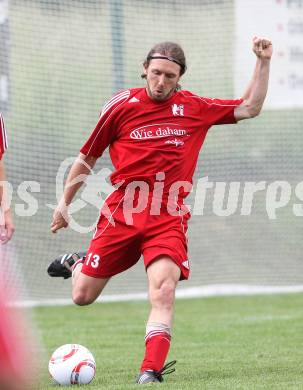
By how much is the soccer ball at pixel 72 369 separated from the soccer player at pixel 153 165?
37cm

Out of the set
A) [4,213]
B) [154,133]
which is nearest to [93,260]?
[4,213]

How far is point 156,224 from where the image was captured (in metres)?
4.91

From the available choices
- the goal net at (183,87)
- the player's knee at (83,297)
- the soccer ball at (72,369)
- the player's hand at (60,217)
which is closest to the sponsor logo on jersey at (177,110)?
the player's hand at (60,217)

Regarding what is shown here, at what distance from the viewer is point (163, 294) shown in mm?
4707

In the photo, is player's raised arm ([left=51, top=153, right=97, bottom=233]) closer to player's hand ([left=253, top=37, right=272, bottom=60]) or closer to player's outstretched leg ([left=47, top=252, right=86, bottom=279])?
player's outstretched leg ([left=47, top=252, right=86, bottom=279])

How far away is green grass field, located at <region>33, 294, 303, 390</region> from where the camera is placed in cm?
487

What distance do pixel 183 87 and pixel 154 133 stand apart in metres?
6.25

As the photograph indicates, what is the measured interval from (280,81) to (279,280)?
2.42 m

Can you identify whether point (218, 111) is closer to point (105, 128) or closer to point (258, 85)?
point (258, 85)

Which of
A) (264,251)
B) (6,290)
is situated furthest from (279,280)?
(6,290)

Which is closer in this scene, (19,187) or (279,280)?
(19,187)

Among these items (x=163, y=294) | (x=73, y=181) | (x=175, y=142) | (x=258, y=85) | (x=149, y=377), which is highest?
(x=258, y=85)

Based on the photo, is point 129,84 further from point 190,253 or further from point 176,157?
point 176,157

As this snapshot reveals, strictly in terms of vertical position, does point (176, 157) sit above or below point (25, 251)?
above
